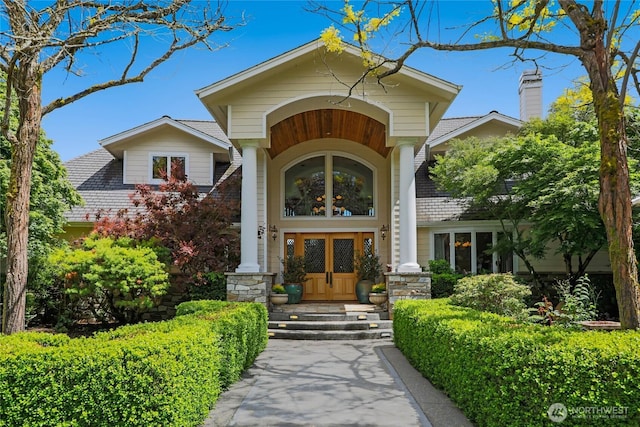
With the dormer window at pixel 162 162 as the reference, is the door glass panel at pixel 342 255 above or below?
below

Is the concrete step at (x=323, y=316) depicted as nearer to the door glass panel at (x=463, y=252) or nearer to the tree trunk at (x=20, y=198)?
the door glass panel at (x=463, y=252)

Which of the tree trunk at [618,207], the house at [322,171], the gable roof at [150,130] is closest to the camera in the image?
the tree trunk at [618,207]

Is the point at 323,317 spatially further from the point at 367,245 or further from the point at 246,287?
the point at 367,245

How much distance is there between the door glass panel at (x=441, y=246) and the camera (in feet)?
46.4

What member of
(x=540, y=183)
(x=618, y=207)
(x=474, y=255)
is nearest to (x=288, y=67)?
(x=540, y=183)

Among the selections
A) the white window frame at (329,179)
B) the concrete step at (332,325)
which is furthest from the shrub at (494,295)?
the white window frame at (329,179)

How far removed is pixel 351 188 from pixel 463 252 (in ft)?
12.7

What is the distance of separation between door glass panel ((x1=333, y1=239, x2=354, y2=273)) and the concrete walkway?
5.87 m

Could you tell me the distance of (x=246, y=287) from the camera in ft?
35.7

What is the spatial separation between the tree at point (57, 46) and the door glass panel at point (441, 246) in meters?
9.09

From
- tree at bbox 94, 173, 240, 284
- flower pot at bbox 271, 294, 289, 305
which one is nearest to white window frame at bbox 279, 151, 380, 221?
tree at bbox 94, 173, 240, 284

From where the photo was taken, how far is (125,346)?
13.6ft

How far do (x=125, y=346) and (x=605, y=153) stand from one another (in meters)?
4.96

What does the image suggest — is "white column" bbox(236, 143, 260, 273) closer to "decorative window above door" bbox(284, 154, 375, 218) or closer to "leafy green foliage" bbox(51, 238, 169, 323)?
"leafy green foliage" bbox(51, 238, 169, 323)
